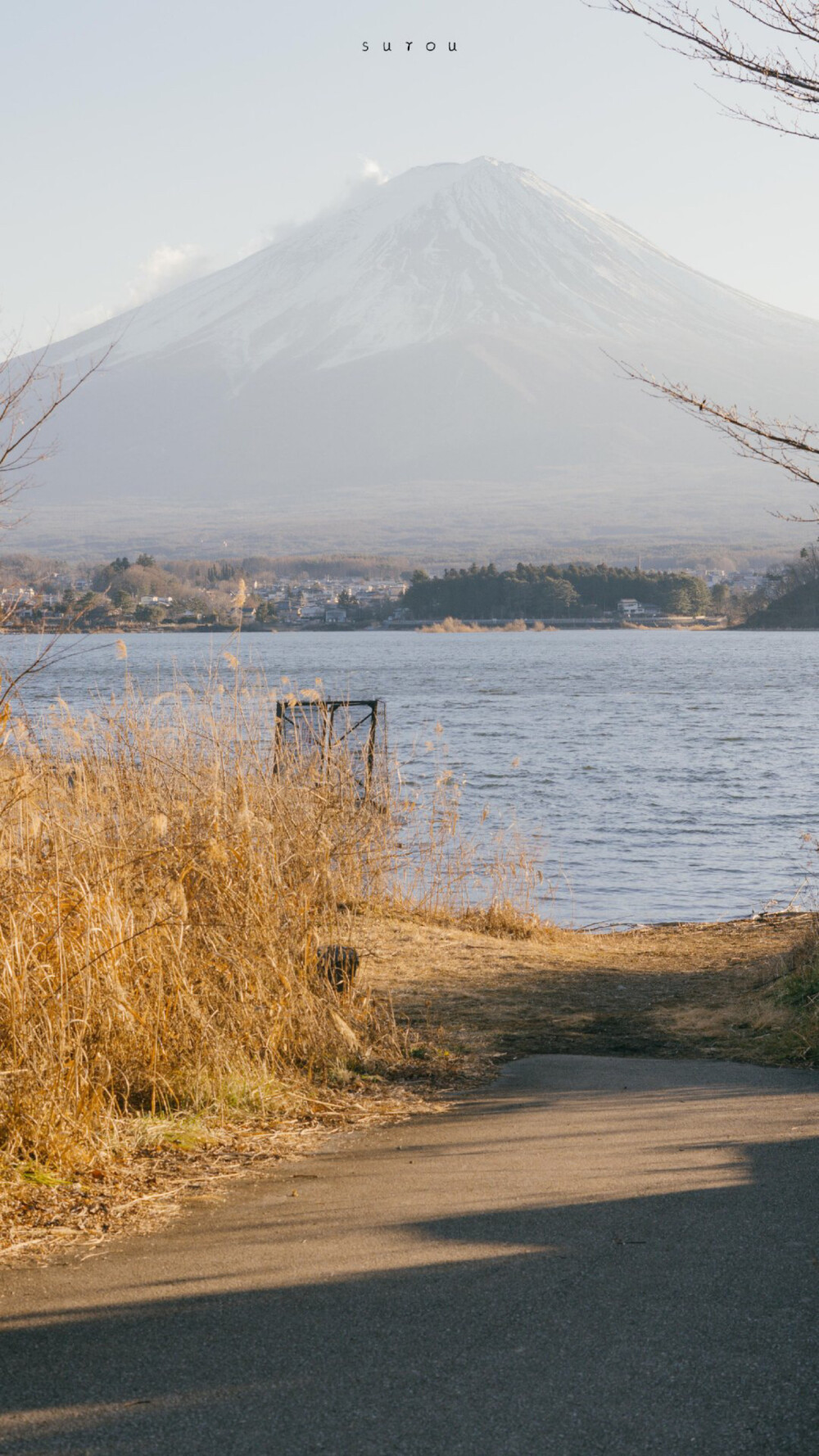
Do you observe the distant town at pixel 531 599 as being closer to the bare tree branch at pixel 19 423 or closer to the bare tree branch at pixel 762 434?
the bare tree branch at pixel 762 434

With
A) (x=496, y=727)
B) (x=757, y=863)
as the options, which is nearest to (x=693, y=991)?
(x=757, y=863)

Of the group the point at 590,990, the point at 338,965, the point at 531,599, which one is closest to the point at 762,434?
the point at 338,965

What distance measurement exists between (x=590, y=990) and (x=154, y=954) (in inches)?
184

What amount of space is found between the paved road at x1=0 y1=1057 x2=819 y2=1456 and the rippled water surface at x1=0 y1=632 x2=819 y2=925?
7.74 ft

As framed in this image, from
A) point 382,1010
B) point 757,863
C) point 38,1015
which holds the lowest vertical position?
point 757,863

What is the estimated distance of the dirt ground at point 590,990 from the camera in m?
7.72

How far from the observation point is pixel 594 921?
16328 mm

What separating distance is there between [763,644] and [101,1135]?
11586cm

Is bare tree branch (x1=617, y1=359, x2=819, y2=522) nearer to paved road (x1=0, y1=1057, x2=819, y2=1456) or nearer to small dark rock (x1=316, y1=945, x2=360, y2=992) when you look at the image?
small dark rock (x1=316, y1=945, x2=360, y2=992)

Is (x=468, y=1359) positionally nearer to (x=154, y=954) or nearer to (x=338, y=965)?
(x=154, y=954)

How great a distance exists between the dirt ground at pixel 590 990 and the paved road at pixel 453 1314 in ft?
7.36

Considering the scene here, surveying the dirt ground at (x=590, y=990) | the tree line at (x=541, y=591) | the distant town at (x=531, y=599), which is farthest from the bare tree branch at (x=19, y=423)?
the tree line at (x=541, y=591)

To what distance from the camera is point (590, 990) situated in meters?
9.71

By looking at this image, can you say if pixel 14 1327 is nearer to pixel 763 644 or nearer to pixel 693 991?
pixel 693 991
